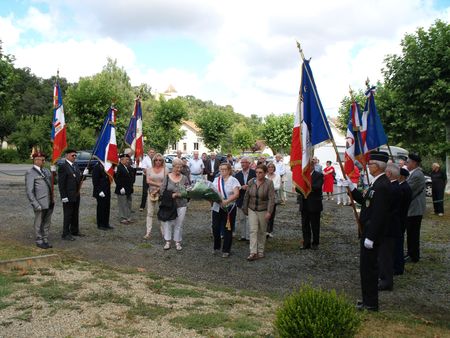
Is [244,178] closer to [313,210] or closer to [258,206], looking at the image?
[258,206]

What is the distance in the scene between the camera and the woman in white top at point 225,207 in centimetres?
877

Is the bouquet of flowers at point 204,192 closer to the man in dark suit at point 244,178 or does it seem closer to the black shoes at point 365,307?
the man in dark suit at point 244,178

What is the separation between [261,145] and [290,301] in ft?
273

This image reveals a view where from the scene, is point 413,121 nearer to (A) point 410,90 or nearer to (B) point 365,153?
(A) point 410,90

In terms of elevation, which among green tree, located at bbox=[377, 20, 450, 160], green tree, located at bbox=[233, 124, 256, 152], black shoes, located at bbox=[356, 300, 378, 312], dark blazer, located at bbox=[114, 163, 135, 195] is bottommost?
black shoes, located at bbox=[356, 300, 378, 312]

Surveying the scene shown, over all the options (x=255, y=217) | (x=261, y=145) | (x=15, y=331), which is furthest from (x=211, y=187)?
(x=261, y=145)

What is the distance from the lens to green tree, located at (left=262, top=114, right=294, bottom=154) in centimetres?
7581

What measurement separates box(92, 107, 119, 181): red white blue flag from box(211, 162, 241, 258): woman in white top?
11.5 feet

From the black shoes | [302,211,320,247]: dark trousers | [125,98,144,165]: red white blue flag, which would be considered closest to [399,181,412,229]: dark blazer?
[302,211,320,247]: dark trousers

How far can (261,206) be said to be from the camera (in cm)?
862

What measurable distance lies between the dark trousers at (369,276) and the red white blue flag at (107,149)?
7222mm

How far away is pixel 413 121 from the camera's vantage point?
19.3m

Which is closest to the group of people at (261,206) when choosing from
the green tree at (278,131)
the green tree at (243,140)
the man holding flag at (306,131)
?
the man holding flag at (306,131)

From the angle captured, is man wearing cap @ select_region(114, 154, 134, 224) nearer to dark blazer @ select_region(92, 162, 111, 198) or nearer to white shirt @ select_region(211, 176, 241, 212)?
dark blazer @ select_region(92, 162, 111, 198)
